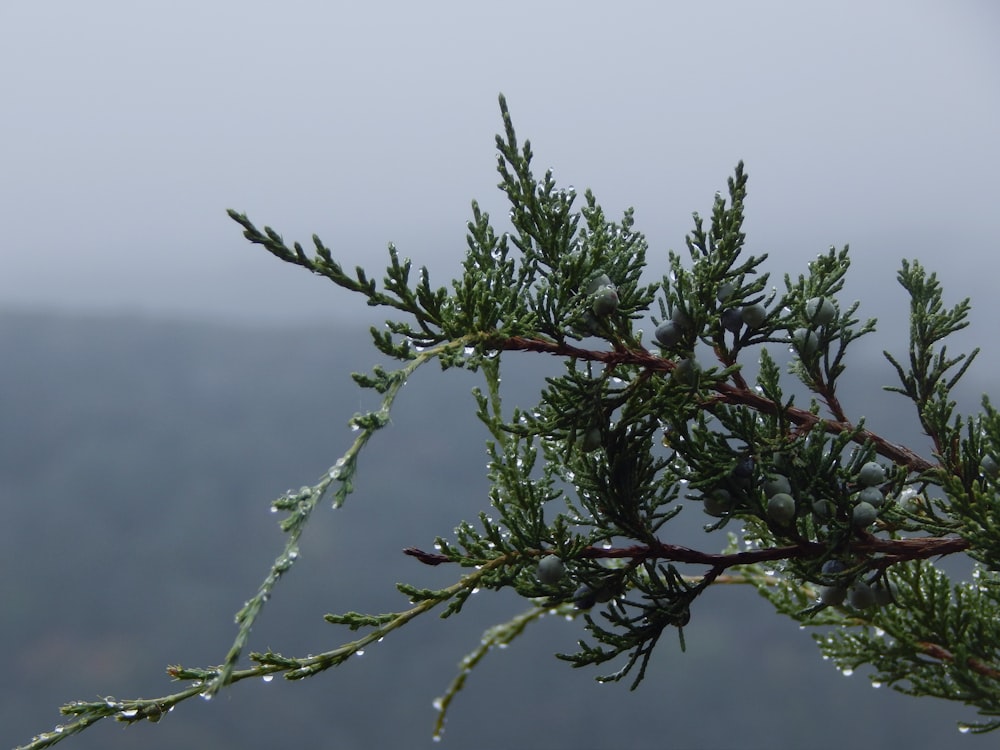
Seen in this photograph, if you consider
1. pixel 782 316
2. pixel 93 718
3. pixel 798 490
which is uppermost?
pixel 782 316

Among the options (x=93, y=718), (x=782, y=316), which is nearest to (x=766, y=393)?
(x=782, y=316)

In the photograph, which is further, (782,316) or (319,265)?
(782,316)

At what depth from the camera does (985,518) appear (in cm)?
75

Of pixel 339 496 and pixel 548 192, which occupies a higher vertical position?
pixel 548 192

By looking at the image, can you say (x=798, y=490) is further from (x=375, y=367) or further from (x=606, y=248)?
(x=375, y=367)

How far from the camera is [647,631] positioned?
844mm

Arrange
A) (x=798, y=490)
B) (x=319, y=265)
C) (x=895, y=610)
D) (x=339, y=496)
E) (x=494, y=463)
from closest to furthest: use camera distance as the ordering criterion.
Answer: (x=339, y=496) → (x=319, y=265) → (x=798, y=490) → (x=494, y=463) → (x=895, y=610)

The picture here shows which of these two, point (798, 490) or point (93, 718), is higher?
point (798, 490)

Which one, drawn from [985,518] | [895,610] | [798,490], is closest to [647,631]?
[798,490]

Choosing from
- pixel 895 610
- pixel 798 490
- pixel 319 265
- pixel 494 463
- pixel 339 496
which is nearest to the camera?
pixel 339 496

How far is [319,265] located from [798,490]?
0.44 meters

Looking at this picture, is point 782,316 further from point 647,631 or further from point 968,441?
point 647,631

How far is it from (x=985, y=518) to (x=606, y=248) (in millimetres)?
375

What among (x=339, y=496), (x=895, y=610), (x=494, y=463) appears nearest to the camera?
(x=339, y=496)
